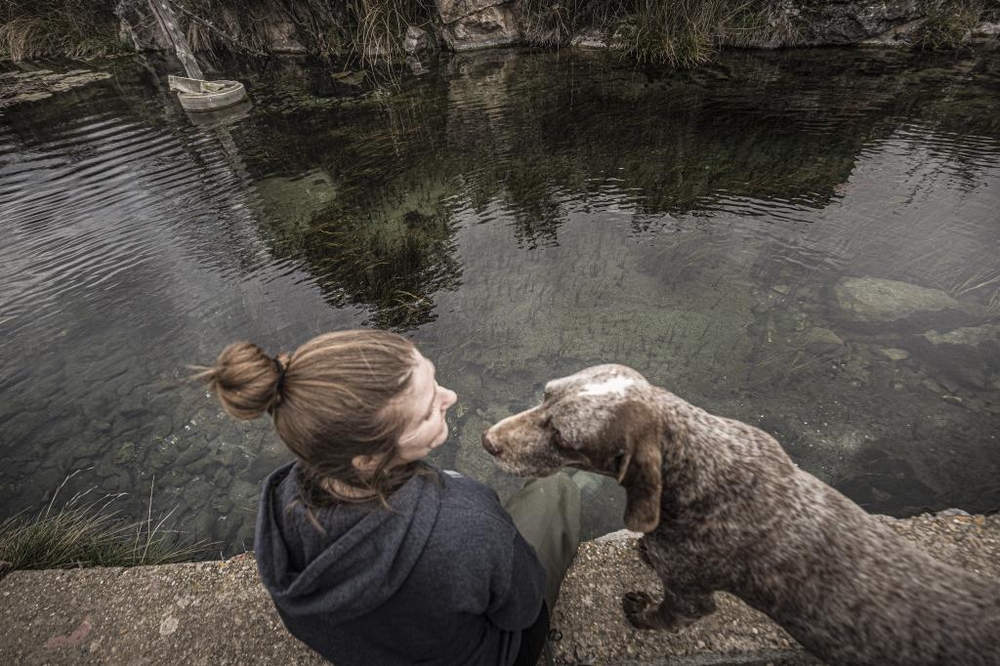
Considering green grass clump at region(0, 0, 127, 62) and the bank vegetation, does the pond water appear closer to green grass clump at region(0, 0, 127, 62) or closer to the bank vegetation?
the bank vegetation

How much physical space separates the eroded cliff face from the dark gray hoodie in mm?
15888

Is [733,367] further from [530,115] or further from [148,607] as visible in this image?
[530,115]

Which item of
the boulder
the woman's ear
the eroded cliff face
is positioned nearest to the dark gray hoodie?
the woman's ear

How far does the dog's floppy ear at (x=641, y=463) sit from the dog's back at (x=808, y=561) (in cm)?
14

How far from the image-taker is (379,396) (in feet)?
4.72

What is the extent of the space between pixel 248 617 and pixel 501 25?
21389 mm

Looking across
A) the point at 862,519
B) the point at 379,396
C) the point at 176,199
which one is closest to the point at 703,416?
the point at 862,519

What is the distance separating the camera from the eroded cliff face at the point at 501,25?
1332 centimetres

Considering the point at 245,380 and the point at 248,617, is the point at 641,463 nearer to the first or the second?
the point at 245,380

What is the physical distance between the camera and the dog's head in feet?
6.27

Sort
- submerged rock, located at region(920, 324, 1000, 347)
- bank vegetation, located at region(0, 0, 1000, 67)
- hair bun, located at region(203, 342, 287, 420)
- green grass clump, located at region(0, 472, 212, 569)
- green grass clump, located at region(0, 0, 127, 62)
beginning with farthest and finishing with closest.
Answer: green grass clump, located at region(0, 0, 127, 62) → bank vegetation, located at region(0, 0, 1000, 67) → submerged rock, located at region(920, 324, 1000, 347) → green grass clump, located at region(0, 472, 212, 569) → hair bun, located at region(203, 342, 287, 420)

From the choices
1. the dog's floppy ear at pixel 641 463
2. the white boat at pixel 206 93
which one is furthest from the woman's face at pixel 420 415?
the white boat at pixel 206 93

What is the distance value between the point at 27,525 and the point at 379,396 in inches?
170

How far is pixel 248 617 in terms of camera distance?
258 centimetres
